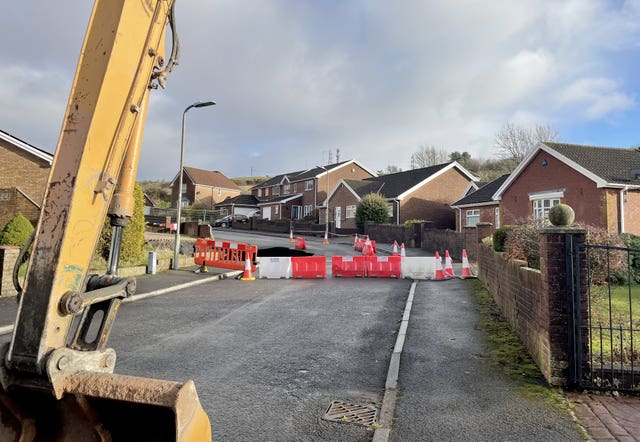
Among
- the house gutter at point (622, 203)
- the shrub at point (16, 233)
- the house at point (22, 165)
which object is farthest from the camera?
the house at point (22, 165)

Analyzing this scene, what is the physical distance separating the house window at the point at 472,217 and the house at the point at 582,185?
521cm

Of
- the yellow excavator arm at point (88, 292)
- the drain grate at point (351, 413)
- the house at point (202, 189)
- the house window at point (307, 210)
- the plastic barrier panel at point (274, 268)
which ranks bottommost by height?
the drain grate at point (351, 413)

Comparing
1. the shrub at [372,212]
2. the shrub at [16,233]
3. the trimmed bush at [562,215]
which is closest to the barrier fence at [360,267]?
the shrub at [16,233]

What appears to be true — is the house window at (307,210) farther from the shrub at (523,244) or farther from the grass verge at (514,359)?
the grass verge at (514,359)

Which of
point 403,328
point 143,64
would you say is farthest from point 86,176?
point 403,328

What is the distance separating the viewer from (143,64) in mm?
2783

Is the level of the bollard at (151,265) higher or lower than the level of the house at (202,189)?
lower

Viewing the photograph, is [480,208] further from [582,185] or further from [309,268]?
[309,268]

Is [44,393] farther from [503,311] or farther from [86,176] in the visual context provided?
[503,311]

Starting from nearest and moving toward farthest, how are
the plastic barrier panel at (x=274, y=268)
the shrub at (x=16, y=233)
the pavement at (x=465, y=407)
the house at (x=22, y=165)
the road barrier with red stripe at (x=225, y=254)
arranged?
1. the pavement at (x=465, y=407)
2. the shrub at (x=16, y=233)
3. the plastic barrier panel at (x=274, y=268)
4. the road barrier with red stripe at (x=225, y=254)
5. the house at (x=22, y=165)

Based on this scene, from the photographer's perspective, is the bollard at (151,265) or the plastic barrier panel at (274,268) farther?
the plastic barrier panel at (274,268)

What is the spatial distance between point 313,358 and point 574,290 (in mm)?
3405

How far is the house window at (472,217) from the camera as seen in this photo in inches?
1262

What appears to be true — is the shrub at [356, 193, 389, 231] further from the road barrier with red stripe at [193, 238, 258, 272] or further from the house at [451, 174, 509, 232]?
the road barrier with red stripe at [193, 238, 258, 272]
